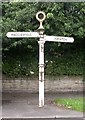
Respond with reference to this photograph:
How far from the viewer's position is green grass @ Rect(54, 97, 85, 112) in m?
9.73

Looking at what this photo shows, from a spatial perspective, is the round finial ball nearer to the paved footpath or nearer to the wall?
the paved footpath

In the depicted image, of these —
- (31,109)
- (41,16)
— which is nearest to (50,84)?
(41,16)

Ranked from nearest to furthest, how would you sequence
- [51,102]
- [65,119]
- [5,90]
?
[65,119] → [51,102] → [5,90]

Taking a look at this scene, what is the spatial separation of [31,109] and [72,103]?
4.59 ft

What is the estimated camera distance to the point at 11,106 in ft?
33.1

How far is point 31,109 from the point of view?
31.5 feet

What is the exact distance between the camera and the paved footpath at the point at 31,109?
8.71m

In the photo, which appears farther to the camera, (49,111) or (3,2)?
(3,2)

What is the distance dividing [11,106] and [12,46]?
305cm

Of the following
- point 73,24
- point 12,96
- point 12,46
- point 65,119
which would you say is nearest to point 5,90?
point 12,96

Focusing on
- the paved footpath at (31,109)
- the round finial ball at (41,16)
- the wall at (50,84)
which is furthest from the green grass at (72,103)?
the round finial ball at (41,16)

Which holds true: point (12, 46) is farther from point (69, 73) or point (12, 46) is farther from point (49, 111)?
point (49, 111)

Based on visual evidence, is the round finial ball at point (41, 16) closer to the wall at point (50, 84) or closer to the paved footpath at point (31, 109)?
the paved footpath at point (31, 109)

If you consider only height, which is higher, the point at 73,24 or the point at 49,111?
the point at 73,24
